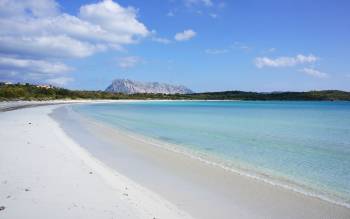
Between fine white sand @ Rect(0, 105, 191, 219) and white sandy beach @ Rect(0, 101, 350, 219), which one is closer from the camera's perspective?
fine white sand @ Rect(0, 105, 191, 219)

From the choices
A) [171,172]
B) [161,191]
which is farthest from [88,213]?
[171,172]

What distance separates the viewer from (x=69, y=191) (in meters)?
7.48

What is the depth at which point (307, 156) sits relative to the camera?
13.9m

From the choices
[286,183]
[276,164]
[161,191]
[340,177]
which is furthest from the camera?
[276,164]

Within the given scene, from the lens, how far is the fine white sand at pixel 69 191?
20.5ft

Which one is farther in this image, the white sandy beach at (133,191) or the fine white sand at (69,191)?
the white sandy beach at (133,191)

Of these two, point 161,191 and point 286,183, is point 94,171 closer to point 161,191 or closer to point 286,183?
point 161,191

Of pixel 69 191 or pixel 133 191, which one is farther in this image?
pixel 133 191

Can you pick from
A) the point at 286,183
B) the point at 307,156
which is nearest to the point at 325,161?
the point at 307,156

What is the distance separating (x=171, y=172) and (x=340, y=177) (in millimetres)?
4702

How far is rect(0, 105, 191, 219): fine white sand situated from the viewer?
20.5 feet

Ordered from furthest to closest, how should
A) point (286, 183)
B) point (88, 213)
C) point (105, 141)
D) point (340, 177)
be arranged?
1. point (105, 141)
2. point (340, 177)
3. point (286, 183)
4. point (88, 213)

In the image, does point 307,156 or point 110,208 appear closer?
point 110,208

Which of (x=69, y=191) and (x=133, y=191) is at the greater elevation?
(x=69, y=191)
